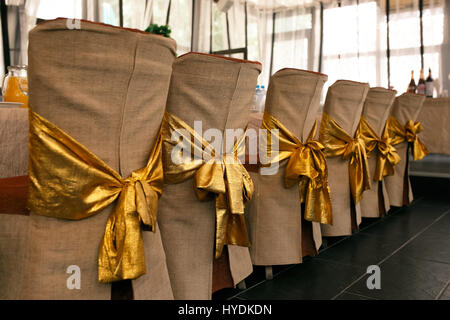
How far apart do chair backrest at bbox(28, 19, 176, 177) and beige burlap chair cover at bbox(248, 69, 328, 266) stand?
0.74 meters

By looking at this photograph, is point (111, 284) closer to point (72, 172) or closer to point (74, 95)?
point (72, 172)

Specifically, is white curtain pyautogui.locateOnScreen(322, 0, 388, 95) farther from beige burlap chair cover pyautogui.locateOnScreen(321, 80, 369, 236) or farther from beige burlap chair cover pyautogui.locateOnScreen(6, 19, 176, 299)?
beige burlap chair cover pyautogui.locateOnScreen(6, 19, 176, 299)

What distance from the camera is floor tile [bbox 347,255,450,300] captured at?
1478mm

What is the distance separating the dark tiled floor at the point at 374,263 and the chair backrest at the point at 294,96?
0.63 metres

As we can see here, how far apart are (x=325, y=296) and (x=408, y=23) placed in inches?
211

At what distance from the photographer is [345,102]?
6.79ft

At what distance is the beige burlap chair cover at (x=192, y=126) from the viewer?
118cm

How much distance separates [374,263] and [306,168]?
62cm

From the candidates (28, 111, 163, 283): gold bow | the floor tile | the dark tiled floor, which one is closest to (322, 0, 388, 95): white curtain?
the dark tiled floor

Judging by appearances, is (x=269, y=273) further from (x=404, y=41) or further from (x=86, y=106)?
(x=404, y=41)

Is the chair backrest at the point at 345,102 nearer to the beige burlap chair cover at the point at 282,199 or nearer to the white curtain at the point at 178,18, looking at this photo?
the beige burlap chair cover at the point at 282,199

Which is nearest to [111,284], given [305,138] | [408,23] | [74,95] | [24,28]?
[74,95]

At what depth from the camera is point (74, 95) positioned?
0.87m

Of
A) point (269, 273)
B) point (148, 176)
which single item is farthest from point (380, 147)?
point (148, 176)
